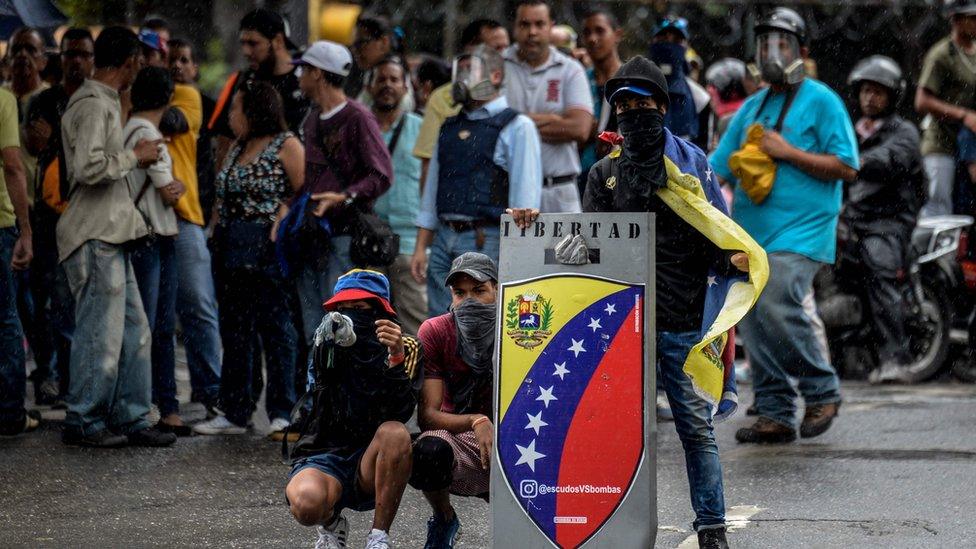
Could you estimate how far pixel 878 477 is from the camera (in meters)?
7.83

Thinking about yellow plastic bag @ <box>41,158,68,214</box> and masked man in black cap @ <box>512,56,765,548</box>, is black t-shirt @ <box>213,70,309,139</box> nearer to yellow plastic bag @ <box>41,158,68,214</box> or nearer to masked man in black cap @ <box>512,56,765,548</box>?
yellow plastic bag @ <box>41,158,68,214</box>

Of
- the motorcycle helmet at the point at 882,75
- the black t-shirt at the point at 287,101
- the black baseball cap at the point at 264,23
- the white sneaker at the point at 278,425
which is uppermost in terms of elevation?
the black baseball cap at the point at 264,23

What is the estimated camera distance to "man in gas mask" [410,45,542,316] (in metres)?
8.91

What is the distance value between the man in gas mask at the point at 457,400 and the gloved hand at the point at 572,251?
44 centimetres

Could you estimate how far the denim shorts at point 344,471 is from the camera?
604 centimetres

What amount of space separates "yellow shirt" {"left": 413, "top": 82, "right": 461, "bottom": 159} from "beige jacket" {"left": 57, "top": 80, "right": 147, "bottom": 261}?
200 centimetres

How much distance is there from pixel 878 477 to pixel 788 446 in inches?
38.2

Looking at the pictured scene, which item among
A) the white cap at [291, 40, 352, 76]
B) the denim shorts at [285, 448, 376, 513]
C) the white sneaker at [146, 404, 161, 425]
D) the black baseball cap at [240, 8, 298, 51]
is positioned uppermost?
the black baseball cap at [240, 8, 298, 51]

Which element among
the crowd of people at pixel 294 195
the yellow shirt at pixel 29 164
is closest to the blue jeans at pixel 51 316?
the crowd of people at pixel 294 195

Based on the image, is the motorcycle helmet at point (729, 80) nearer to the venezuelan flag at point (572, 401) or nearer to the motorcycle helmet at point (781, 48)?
the motorcycle helmet at point (781, 48)

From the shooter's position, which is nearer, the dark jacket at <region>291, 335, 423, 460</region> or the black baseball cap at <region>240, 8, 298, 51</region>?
the dark jacket at <region>291, 335, 423, 460</region>

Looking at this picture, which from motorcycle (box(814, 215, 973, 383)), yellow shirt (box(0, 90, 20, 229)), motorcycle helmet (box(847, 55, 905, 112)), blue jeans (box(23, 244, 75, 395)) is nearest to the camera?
yellow shirt (box(0, 90, 20, 229))

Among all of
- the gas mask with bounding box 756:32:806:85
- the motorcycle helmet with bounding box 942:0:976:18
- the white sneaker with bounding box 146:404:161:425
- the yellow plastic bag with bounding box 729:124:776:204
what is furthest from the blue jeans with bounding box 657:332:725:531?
the motorcycle helmet with bounding box 942:0:976:18

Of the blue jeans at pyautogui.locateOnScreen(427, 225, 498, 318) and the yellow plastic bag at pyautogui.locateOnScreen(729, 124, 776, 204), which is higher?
the yellow plastic bag at pyautogui.locateOnScreen(729, 124, 776, 204)
